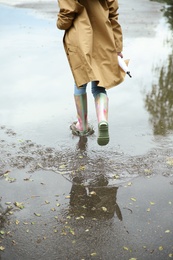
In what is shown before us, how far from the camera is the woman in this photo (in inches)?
195

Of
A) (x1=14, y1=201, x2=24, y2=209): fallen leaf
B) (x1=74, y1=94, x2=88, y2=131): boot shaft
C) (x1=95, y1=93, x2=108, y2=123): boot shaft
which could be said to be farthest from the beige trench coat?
(x1=14, y1=201, x2=24, y2=209): fallen leaf

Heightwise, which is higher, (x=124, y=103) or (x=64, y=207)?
(x=64, y=207)

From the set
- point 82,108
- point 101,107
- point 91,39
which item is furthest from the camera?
point 82,108

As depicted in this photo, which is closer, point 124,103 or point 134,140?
point 134,140

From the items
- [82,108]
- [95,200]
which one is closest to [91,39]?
[82,108]

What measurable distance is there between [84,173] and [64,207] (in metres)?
0.67

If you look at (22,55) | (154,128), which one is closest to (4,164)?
(154,128)

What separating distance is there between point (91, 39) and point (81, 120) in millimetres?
1017

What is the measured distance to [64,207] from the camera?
420 centimetres

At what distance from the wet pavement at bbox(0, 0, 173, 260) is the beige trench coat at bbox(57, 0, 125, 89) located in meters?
0.81

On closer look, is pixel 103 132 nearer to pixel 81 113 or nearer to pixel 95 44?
pixel 81 113

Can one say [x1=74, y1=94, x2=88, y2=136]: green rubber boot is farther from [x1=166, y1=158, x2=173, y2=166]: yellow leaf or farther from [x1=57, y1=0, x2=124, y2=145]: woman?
[x1=166, y1=158, x2=173, y2=166]: yellow leaf

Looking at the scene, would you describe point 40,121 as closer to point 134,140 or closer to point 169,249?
point 134,140

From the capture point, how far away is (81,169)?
16.0ft
